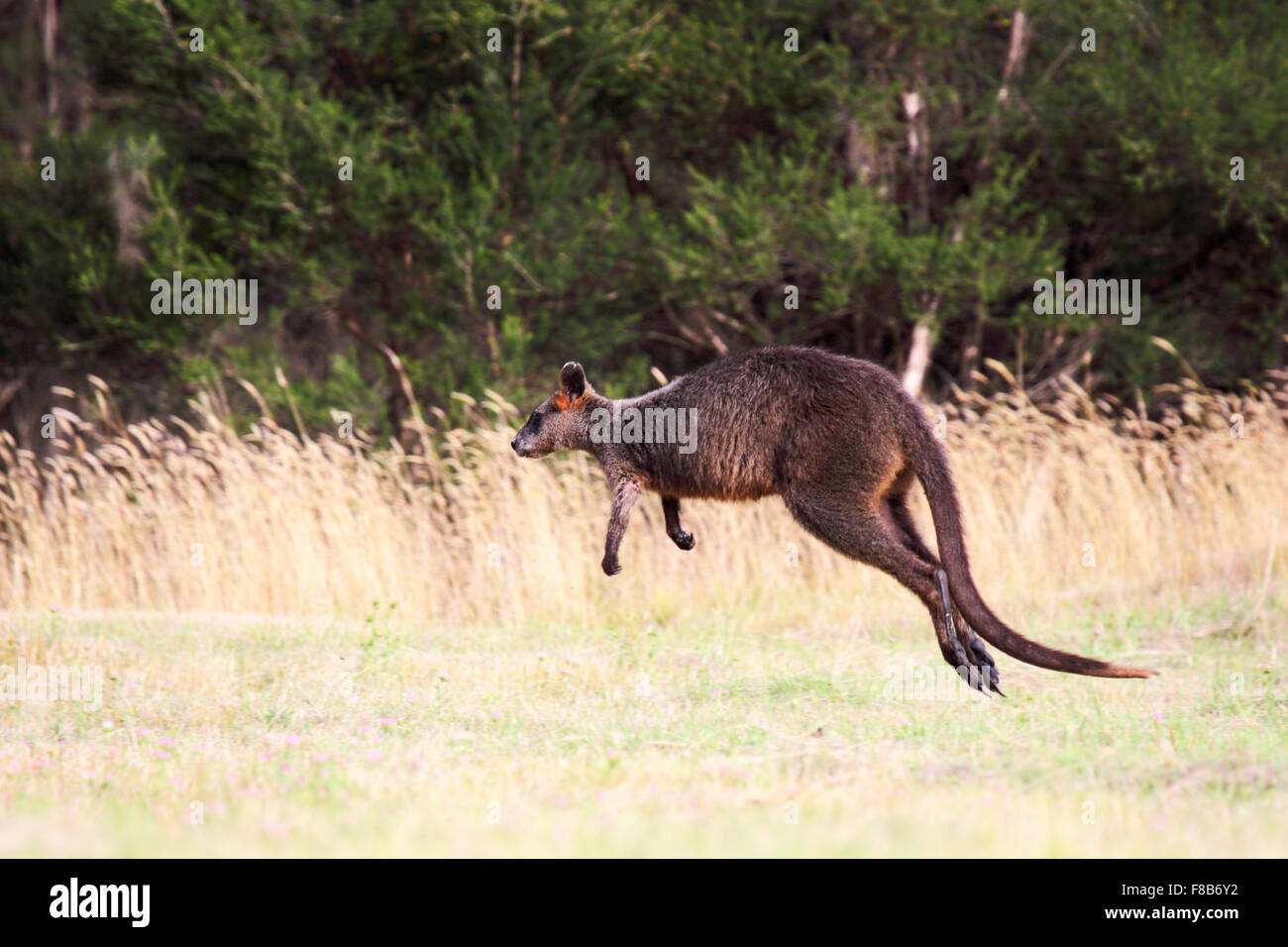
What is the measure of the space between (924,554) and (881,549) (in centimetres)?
33

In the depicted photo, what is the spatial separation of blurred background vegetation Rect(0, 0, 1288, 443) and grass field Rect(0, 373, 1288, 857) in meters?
2.03

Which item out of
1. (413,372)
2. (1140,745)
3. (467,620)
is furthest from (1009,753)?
(413,372)

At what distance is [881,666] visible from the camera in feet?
26.7

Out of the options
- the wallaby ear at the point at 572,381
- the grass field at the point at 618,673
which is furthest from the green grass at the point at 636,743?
the wallaby ear at the point at 572,381

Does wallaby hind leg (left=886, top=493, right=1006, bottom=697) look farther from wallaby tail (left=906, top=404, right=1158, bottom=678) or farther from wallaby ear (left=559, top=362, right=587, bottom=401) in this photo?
wallaby ear (left=559, top=362, right=587, bottom=401)

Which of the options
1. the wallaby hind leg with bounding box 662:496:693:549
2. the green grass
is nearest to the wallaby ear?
the wallaby hind leg with bounding box 662:496:693:549

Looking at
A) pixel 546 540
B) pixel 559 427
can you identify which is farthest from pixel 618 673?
pixel 546 540

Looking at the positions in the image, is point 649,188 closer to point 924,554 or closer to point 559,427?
point 559,427

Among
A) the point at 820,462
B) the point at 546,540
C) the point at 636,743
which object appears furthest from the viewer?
the point at 546,540

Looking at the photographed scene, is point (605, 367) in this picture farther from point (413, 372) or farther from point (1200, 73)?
point (1200, 73)

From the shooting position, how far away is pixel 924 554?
279 inches

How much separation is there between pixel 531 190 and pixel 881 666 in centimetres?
810

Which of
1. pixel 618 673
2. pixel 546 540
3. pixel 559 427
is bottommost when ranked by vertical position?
pixel 618 673

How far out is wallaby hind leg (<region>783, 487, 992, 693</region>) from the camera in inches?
268
